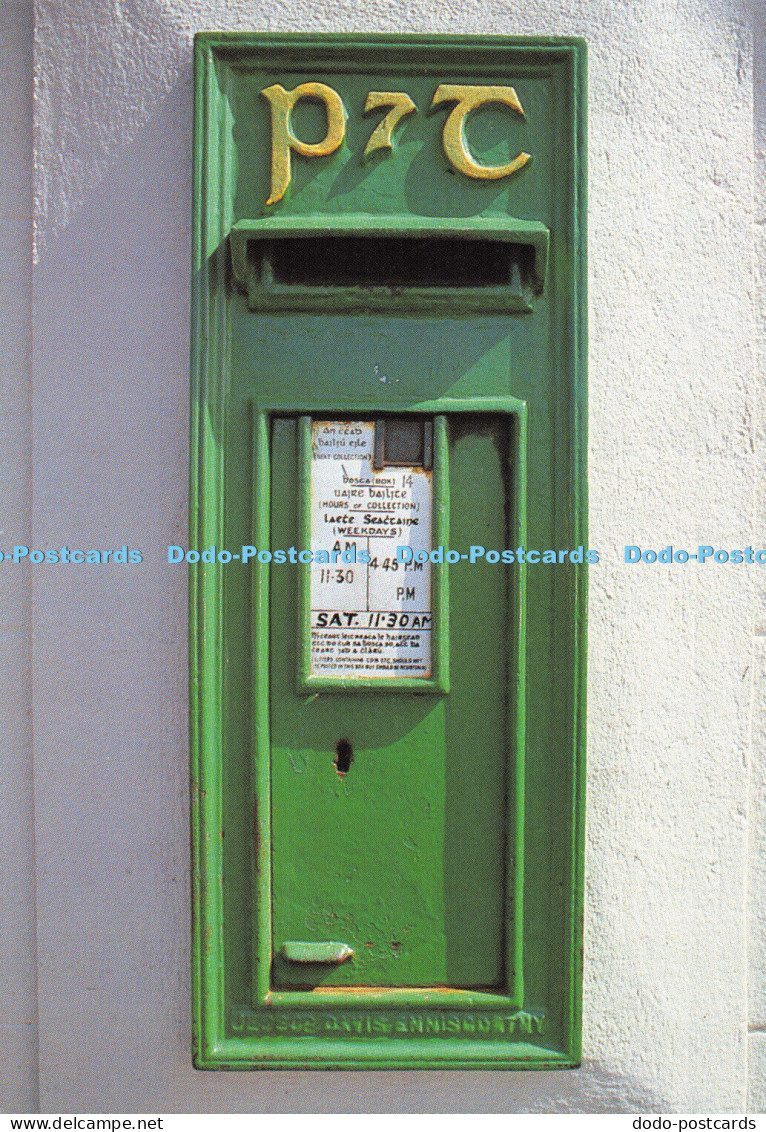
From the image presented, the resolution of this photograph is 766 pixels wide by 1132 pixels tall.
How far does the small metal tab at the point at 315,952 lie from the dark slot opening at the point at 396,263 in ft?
4.22

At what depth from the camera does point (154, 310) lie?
1.55 m

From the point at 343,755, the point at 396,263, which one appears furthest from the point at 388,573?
the point at 396,263

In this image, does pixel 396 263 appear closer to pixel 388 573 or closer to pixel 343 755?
pixel 388 573

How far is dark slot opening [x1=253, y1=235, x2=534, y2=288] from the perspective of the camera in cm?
133

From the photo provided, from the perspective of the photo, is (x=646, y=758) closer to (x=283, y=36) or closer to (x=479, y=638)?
(x=479, y=638)

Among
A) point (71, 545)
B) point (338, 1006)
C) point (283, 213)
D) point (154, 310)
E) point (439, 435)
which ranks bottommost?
point (338, 1006)

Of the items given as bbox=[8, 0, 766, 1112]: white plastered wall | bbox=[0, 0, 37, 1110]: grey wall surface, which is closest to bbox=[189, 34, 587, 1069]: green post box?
bbox=[8, 0, 766, 1112]: white plastered wall

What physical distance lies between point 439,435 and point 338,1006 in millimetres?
1135

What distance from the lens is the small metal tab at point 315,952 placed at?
1.35 m

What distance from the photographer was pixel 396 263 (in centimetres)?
135

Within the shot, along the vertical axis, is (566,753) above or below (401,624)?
below

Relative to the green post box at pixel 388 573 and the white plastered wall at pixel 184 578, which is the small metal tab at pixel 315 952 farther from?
the white plastered wall at pixel 184 578

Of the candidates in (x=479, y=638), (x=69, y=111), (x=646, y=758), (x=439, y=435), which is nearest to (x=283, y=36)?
(x=69, y=111)

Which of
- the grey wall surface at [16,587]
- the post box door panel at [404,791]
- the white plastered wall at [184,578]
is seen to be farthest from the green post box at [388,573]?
the grey wall surface at [16,587]
